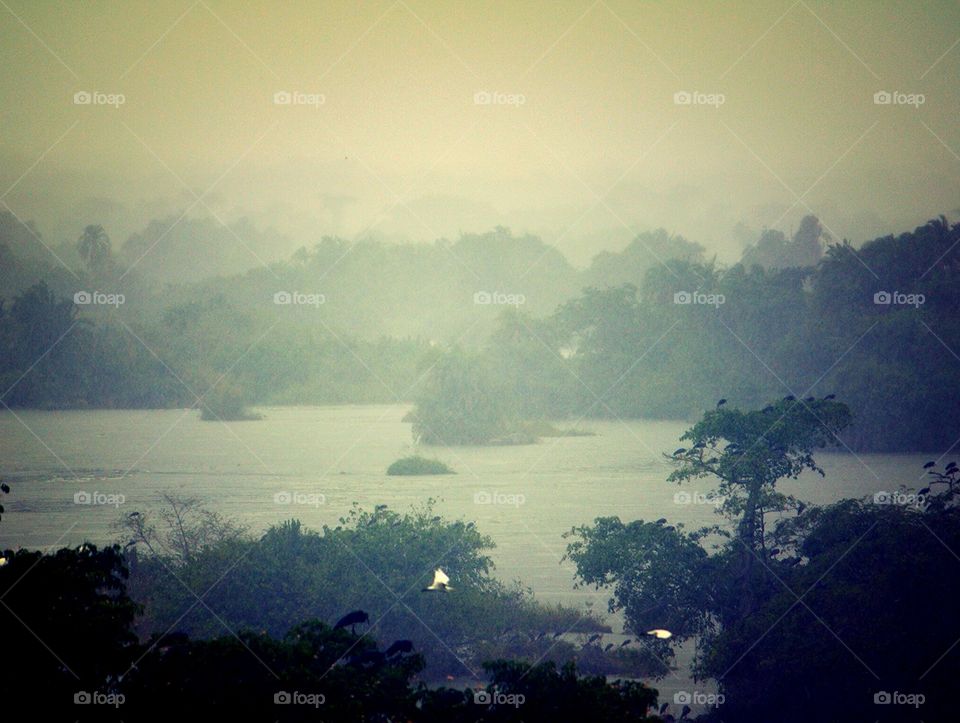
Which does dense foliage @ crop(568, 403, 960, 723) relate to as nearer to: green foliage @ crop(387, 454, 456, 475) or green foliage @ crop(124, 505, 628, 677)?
green foliage @ crop(124, 505, 628, 677)

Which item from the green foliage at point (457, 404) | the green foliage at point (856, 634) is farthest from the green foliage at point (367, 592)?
the green foliage at point (457, 404)

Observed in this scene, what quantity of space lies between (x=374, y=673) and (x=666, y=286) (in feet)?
199

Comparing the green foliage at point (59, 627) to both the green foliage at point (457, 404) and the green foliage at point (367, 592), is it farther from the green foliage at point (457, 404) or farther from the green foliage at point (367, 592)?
the green foliage at point (457, 404)

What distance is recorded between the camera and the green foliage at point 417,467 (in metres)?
46.3

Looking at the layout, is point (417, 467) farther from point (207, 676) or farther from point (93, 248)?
point (93, 248)

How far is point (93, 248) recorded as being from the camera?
274 feet

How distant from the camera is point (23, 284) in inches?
3182

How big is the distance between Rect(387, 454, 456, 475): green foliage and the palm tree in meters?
45.6

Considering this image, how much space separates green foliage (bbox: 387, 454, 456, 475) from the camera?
46344mm

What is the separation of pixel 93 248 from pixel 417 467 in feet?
155

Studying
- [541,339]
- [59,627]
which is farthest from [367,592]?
[541,339]

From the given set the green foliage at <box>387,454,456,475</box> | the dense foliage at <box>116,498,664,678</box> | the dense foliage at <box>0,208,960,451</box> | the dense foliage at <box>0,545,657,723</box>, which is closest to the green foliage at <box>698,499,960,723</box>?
the dense foliage at <box>116,498,664,678</box>

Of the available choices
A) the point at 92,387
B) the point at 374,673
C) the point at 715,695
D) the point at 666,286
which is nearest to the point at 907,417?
the point at 666,286

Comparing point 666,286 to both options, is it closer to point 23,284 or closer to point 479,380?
point 479,380
